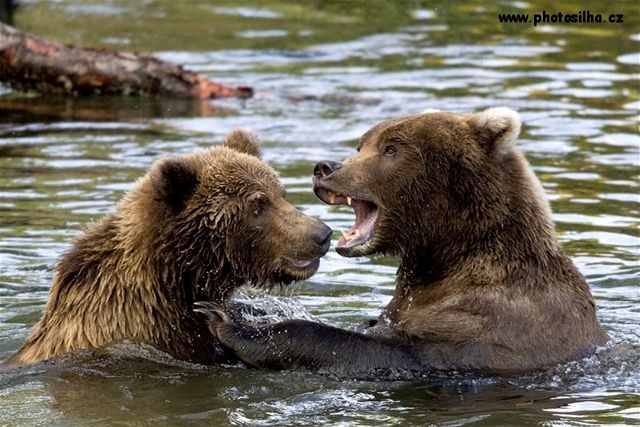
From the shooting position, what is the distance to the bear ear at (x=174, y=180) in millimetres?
8547

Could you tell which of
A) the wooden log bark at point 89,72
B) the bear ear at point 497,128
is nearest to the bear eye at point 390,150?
the bear ear at point 497,128

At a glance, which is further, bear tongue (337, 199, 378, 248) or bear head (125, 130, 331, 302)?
bear tongue (337, 199, 378, 248)

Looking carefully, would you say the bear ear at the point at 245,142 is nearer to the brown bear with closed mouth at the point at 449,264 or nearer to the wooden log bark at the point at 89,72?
the brown bear with closed mouth at the point at 449,264

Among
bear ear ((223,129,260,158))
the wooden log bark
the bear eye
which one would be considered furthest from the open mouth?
the wooden log bark

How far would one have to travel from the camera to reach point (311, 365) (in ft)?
28.3

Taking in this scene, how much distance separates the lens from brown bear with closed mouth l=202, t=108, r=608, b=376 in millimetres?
8641

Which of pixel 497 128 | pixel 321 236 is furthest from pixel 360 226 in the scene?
pixel 497 128

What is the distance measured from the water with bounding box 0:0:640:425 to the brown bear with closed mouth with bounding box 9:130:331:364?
0.19 meters

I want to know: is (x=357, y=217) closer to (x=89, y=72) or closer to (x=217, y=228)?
(x=217, y=228)

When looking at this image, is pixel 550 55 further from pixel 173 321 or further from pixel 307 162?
pixel 173 321

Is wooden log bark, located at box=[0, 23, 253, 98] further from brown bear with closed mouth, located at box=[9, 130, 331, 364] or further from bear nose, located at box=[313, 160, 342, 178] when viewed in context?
brown bear with closed mouth, located at box=[9, 130, 331, 364]

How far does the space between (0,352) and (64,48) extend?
7.85 m

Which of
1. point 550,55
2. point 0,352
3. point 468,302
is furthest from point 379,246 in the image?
point 550,55

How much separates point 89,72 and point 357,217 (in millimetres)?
8243
